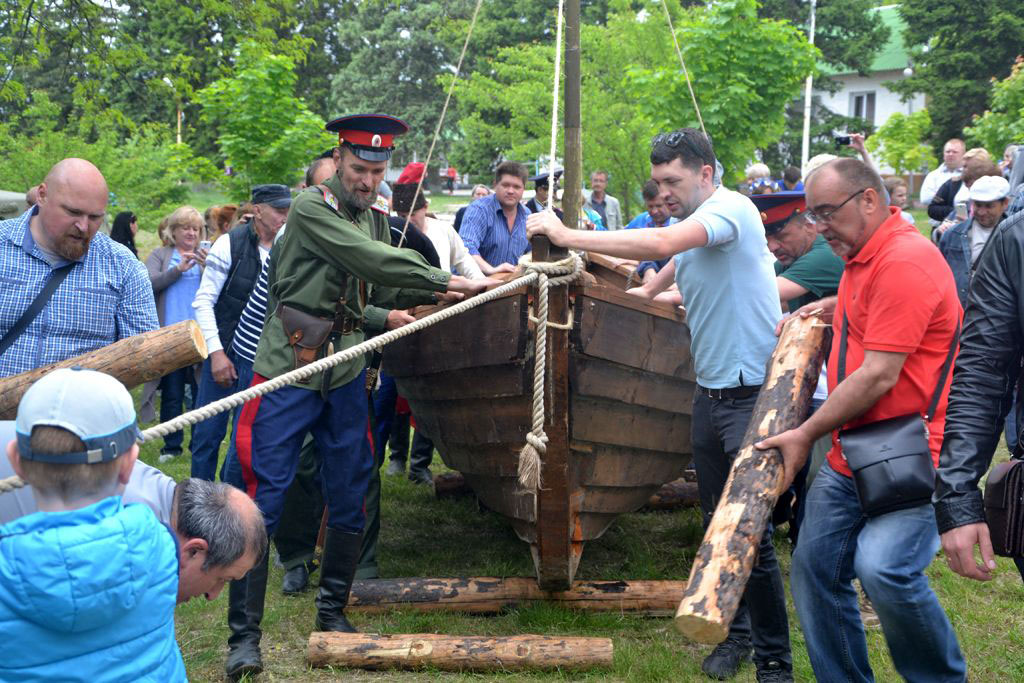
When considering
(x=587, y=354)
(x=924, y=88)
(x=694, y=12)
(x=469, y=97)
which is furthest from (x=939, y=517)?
(x=924, y=88)

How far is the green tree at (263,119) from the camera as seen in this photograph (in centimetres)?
1392

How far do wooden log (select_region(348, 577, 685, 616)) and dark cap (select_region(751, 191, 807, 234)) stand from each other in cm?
168

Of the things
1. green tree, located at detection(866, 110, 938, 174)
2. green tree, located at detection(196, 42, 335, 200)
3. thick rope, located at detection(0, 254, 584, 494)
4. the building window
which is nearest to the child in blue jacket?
thick rope, located at detection(0, 254, 584, 494)

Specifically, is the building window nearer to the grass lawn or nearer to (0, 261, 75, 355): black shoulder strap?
the grass lawn

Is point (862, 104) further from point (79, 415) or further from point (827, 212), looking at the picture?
point (79, 415)

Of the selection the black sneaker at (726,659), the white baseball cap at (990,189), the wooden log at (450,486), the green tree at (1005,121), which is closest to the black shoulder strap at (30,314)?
the black sneaker at (726,659)

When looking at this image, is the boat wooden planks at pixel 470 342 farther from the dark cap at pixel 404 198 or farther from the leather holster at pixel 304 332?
the dark cap at pixel 404 198

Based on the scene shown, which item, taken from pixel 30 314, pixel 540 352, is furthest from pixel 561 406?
pixel 30 314

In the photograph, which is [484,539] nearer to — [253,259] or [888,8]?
[253,259]

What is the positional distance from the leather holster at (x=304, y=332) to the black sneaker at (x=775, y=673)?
2.04 metres

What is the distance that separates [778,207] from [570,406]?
1.23m

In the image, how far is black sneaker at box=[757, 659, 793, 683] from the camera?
3850 millimetres

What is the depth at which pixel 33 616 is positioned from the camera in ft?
6.07

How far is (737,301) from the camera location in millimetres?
3896
